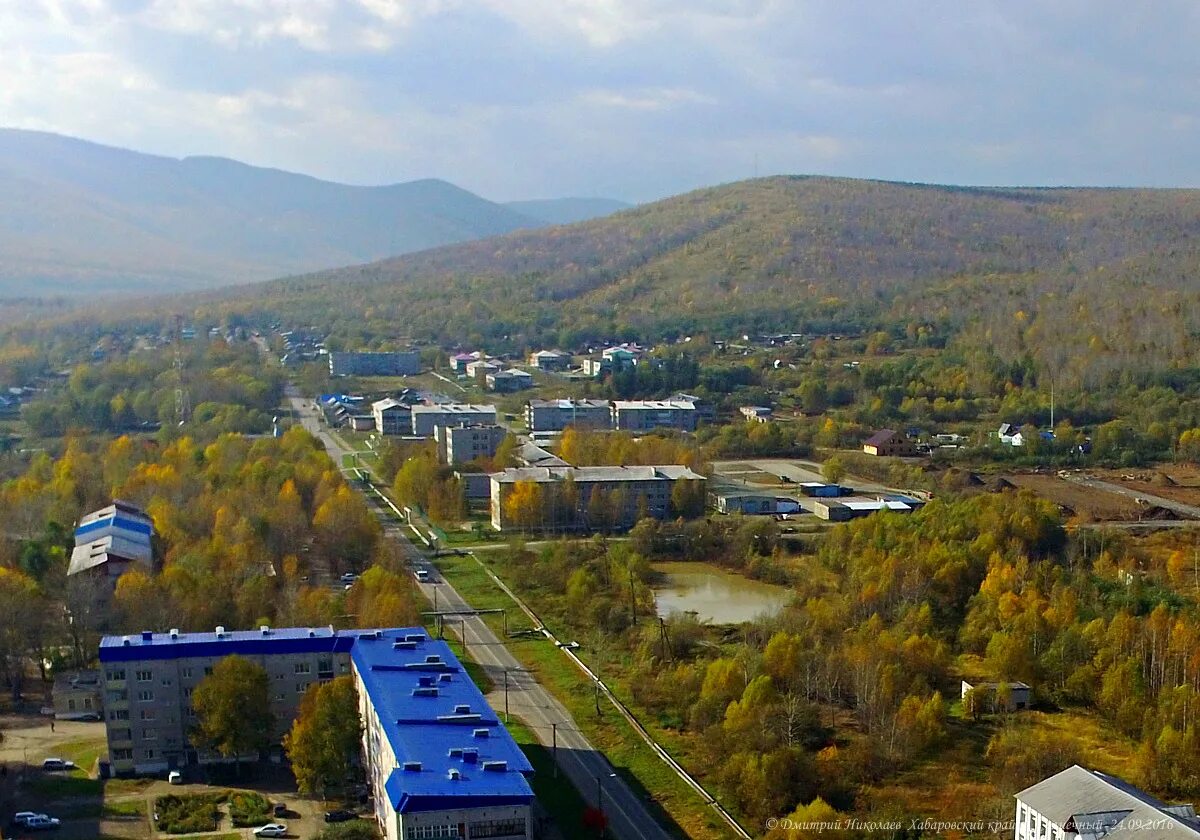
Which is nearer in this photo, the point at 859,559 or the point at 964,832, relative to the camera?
the point at 964,832

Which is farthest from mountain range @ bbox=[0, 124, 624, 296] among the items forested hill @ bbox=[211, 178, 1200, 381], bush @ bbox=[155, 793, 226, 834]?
bush @ bbox=[155, 793, 226, 834]

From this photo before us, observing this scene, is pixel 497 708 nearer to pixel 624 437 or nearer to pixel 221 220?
pixel 624 437

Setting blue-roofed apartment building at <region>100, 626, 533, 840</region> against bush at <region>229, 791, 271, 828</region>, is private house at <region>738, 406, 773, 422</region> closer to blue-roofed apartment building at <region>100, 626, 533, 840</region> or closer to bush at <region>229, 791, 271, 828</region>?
blue-roofed apartment building at <region>100, 626, 533, 840</region>

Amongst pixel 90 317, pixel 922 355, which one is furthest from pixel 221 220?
pixel 922 355

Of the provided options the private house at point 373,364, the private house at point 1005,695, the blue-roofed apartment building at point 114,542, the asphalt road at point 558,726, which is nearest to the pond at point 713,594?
the asphalt road at point 558,726

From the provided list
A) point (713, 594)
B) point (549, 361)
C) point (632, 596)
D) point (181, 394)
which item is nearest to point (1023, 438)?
point (713, 594)

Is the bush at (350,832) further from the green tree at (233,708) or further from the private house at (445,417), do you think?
the private house at (445,417)
